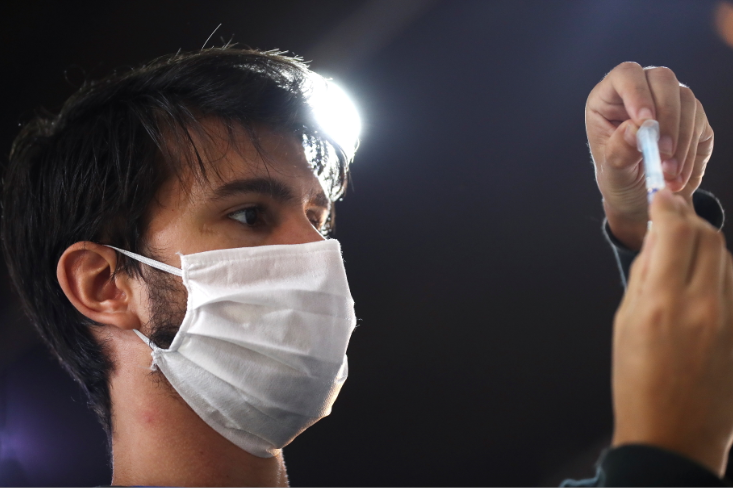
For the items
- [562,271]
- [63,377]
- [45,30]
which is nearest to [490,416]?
[562,271]

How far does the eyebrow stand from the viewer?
1.12 meters

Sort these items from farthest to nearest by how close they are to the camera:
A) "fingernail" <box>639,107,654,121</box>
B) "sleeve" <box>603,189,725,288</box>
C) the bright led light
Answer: the bright led light, "sleeve" <box>603,189,725,288</box>, "fingernail" <box>639,107,654,121</box>

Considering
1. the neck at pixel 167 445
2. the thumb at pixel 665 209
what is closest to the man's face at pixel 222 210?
the neck at pixel 167 445

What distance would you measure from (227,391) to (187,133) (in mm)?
536

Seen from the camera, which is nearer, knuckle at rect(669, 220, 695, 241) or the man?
knuckle at rect(669, 220, 695, 241)

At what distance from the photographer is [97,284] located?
1.14 meters

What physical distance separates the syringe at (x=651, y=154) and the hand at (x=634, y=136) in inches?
1.6

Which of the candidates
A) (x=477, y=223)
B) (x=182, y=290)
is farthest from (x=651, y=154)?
(x=477, y=223)

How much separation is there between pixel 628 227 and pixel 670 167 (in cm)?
18

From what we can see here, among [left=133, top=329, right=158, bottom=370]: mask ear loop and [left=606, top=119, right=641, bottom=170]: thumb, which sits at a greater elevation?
[left=606, top=119, right=641, bottom=170]: thumb

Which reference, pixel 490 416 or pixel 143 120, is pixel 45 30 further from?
pixel 490 416

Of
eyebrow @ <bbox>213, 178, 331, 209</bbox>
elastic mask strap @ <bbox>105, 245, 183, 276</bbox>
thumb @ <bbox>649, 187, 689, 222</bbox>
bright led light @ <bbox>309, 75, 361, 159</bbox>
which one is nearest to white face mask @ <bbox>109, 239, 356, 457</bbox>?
elastic mask strap @ <bbox>105, 245, 183, 276</bbox>

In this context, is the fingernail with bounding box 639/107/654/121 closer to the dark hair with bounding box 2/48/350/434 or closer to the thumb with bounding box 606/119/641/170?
the thumb with bounding box 606/119/641/170

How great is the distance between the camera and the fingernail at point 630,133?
2.89 ft
